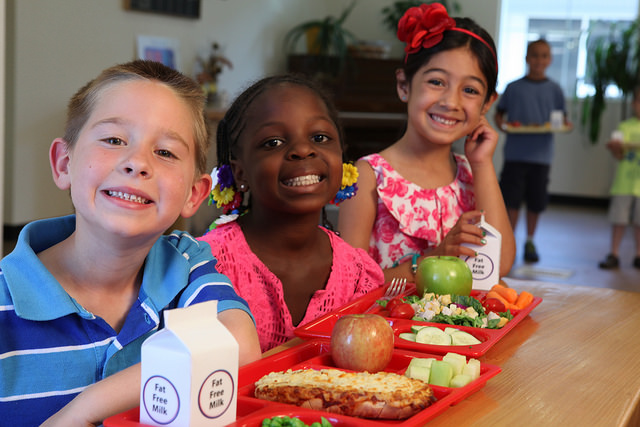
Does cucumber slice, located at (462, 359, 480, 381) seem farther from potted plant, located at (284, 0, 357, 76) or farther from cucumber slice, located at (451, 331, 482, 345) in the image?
potted plant, located at (284, 0, 357, 76)

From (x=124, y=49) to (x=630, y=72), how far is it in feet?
17.5

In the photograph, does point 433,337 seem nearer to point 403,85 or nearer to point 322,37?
point 403,85

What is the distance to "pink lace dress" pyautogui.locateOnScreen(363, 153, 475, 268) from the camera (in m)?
2.14

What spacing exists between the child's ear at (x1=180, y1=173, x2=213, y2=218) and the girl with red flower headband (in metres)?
0.84

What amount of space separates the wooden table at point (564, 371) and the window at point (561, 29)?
25.7ft

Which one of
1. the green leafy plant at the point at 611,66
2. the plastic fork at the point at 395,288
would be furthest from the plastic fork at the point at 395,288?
the green leafy plant at the point at 611,66

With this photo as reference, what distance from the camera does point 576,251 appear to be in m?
6.45

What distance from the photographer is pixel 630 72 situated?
8195 mm

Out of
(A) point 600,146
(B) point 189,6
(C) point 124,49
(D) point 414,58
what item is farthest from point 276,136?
(A) point 600,146

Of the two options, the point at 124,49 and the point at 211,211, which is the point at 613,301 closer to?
the point at 211,211

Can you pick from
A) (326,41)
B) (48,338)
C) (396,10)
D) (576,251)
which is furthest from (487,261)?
(396,10)

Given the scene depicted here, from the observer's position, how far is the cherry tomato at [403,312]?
1.44 metres

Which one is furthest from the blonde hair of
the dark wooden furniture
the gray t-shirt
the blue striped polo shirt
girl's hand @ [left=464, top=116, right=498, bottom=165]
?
the dark wooden furniture

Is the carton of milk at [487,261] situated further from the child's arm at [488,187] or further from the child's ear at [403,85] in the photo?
the child's ear at [403,85]
